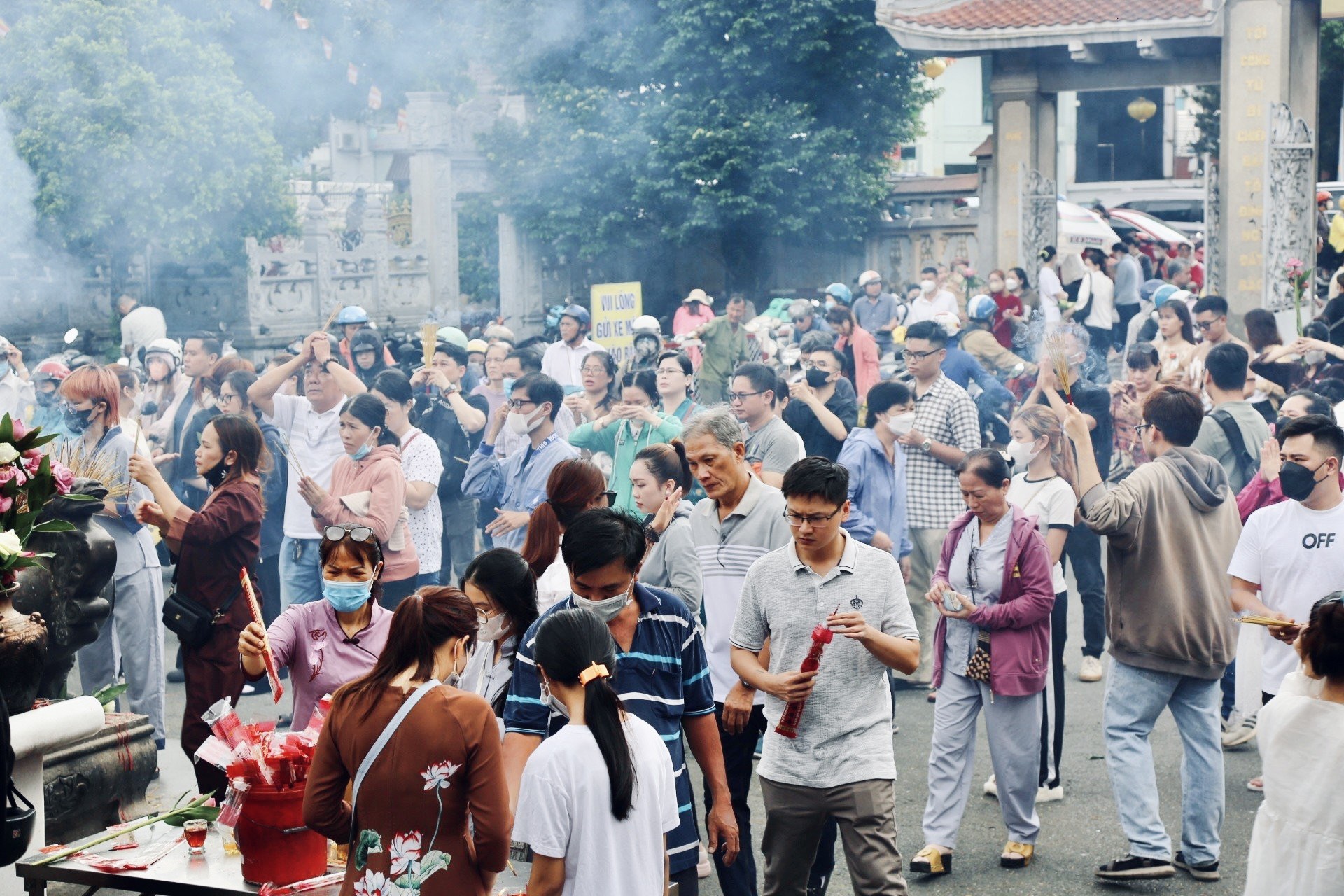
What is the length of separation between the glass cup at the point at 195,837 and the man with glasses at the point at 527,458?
10.1 feet

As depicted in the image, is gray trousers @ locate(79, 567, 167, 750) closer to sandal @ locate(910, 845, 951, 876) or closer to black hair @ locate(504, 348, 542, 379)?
black hair @ locate(504, 348, 542, 379)

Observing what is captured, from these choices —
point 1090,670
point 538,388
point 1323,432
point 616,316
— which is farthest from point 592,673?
point 616,316

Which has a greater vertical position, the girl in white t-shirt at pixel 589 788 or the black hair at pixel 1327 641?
the black hair at pixel 1327 641

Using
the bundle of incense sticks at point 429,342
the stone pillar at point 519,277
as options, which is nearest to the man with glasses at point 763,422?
the bundle of incense sticks at point 429,342

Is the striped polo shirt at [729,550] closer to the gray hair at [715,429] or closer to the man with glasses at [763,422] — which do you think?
the gray hair at [715,429]

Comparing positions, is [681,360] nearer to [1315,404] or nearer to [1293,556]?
[1315,404]

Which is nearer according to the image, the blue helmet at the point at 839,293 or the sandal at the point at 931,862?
the sandal at the point at 931,862

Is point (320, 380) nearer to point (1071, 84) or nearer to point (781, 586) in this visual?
point (781, 586)

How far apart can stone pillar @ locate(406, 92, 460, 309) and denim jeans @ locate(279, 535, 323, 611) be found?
2257cm

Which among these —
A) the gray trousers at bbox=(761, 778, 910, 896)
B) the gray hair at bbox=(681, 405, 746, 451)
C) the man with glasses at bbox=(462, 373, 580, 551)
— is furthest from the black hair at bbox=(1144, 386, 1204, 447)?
the man with glasses at bbox=(462, 373, 580, 551)

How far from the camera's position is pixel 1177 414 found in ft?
17.7

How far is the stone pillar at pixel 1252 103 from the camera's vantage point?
52.6 ft

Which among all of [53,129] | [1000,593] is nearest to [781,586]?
[1000,593]

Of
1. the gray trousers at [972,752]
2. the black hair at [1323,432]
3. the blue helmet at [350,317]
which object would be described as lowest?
the gray trousers at [972,752]
